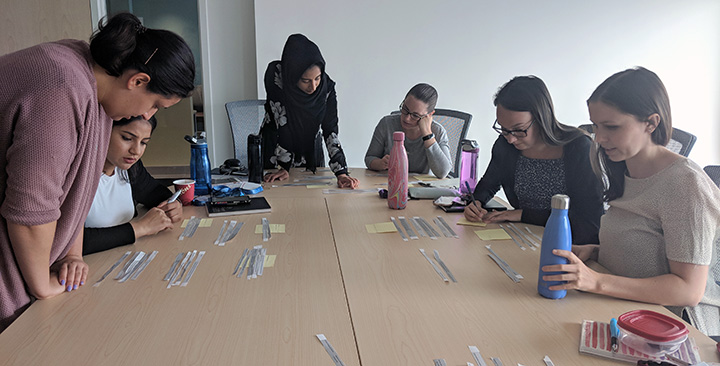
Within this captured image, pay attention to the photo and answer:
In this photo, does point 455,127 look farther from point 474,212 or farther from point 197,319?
point 197,319

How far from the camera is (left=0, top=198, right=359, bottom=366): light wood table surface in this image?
3.10 feet

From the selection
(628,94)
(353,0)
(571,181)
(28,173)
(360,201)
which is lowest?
(360,201)

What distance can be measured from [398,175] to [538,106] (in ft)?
1.83

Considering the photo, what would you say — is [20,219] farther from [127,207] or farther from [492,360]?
[492,360]

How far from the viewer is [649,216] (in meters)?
1.30

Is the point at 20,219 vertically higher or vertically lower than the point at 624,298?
higher

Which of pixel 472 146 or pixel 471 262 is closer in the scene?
pixel 471 262

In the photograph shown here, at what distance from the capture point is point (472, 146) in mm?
2281

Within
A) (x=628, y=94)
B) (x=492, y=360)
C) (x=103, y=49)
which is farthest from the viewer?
(x=628, y=94)

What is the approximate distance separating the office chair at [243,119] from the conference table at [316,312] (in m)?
2.10

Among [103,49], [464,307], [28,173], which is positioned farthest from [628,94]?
[28,173]

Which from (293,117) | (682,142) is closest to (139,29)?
(293,117)

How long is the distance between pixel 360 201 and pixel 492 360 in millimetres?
1241

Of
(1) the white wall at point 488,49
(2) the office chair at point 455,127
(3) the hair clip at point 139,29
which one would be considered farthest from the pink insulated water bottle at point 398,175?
(1) the white wall at point 488,49
